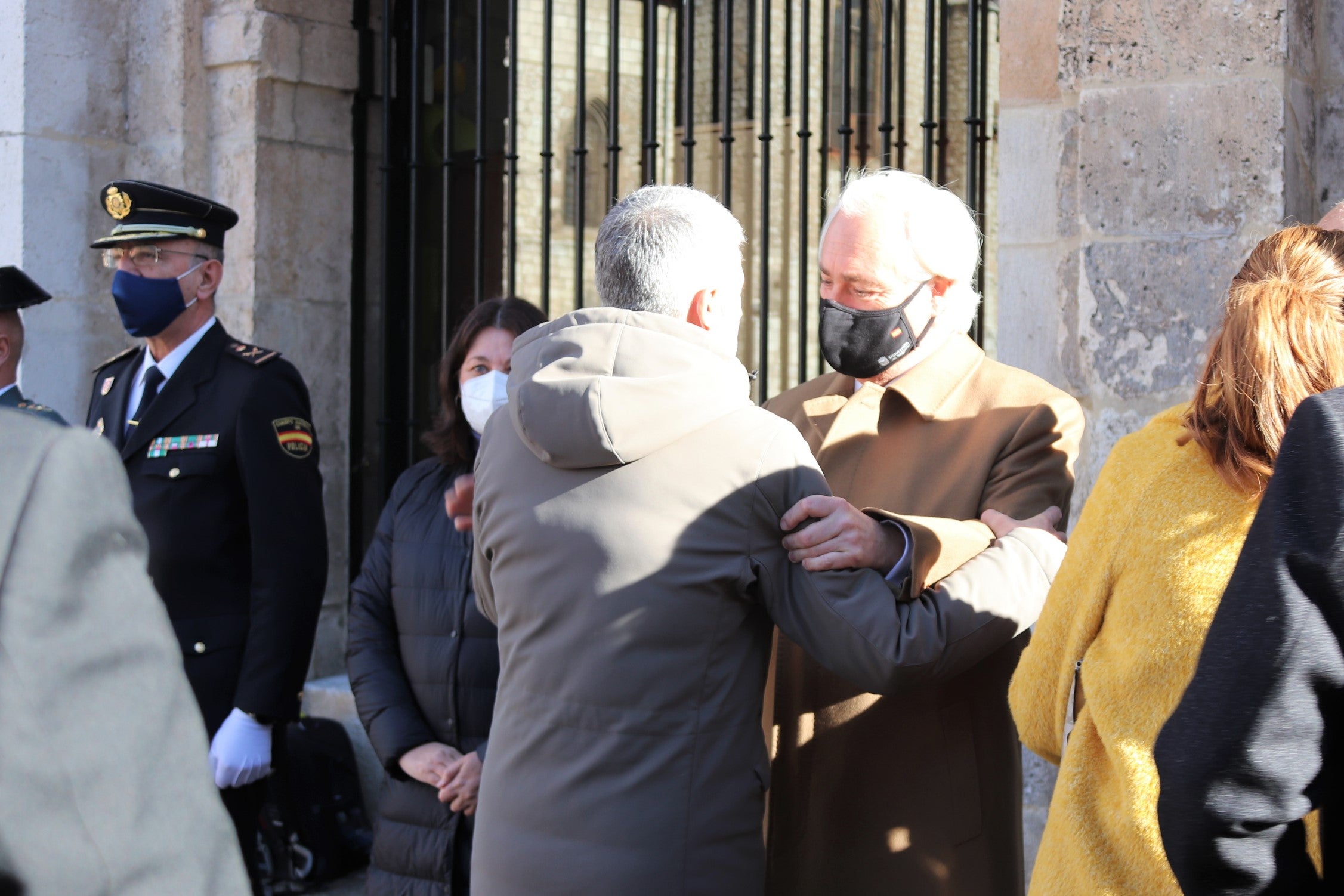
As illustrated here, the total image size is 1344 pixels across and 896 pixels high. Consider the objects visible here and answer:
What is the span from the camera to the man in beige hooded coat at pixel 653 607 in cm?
174

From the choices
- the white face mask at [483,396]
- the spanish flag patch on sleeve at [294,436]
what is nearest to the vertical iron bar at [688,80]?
the white face mask at [483,396]

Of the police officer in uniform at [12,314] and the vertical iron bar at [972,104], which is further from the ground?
the vertical iron bar at [972,104]

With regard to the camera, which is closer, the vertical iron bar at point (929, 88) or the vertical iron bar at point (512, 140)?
the vertical iron bar at point (929, 88)

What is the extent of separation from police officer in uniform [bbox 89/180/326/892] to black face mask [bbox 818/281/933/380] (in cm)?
154

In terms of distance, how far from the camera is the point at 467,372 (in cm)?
297

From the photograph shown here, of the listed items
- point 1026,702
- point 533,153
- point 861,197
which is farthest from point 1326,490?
point 533,153

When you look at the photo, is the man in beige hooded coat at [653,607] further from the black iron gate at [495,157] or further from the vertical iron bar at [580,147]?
the vertical iron bar at [580,147]

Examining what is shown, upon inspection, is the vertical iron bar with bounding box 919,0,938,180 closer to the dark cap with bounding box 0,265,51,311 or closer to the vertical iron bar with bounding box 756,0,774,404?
the vertical iron bar with bounding box 756,0,774,404

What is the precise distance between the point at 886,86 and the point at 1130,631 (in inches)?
93.2

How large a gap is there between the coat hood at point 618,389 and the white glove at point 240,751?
1.63 meters

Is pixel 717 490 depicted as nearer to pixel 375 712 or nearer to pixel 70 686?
pixel 70 686

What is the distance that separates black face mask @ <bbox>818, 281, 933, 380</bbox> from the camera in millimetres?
2230

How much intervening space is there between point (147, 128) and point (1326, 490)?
14.5ft

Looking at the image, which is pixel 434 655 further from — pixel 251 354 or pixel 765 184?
pixel 765 184
